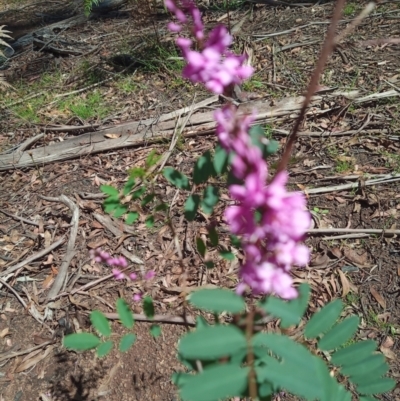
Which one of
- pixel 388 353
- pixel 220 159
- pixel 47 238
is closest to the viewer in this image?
pixel 220 159

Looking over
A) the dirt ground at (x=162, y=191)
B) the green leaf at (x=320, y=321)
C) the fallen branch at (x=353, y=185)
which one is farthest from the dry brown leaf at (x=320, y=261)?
the green leaf at (x=320, y=321)

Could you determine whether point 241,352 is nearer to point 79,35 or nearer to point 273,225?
point 273,225

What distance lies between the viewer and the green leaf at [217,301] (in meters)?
0.69

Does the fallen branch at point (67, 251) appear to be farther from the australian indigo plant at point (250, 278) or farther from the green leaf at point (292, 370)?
the green leaf at point (292, 370)

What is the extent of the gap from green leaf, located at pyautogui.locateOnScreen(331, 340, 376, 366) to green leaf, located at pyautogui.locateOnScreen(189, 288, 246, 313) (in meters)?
0.38

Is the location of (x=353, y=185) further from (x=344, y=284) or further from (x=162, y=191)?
(x=162, y=191)

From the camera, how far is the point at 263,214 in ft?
2.13

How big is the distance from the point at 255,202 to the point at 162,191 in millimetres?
1840

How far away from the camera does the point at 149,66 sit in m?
3.40

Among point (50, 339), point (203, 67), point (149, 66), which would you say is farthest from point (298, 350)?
point (149, 66)

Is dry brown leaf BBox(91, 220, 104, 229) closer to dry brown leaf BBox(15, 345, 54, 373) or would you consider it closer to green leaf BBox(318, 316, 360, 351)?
dry brown leaf BBox(15, 345, 54, 373)

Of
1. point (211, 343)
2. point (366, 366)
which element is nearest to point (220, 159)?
point (211, 343)

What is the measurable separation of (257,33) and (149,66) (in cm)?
95

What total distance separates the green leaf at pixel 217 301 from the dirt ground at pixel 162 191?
0.51 m
